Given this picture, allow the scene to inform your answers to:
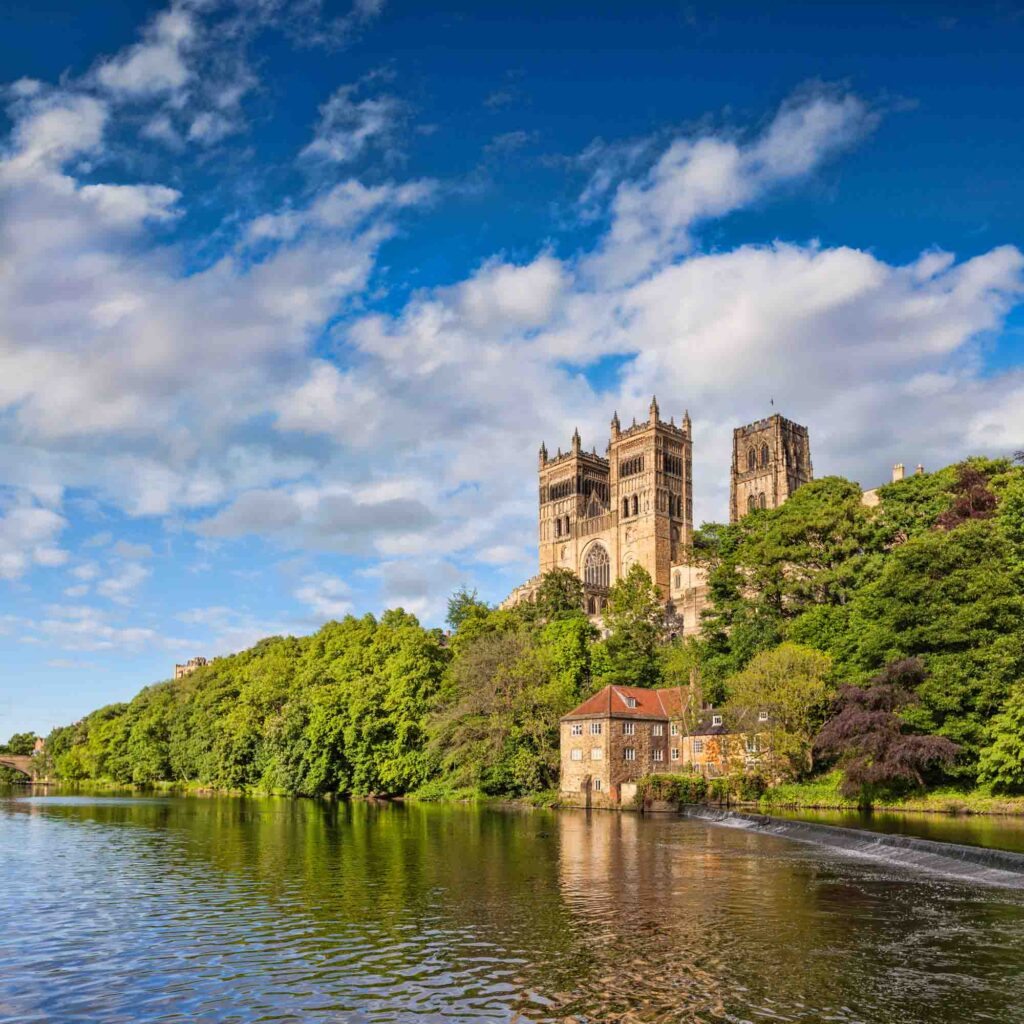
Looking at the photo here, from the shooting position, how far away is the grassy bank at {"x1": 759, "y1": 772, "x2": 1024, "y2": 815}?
47344mm

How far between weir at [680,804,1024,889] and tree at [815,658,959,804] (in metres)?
7.92

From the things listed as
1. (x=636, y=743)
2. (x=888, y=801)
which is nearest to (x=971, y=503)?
(x=888, y=801)

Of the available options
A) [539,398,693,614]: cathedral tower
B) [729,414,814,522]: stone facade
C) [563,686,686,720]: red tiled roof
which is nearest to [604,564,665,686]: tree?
[563,686,686,720]: red tiled roof

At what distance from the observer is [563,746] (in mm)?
60531

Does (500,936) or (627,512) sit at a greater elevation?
(627,512)

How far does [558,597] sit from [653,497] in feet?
178

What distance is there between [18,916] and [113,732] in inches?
4020

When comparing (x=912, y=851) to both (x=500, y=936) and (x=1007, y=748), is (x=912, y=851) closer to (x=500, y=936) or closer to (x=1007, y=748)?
(x=1007, y=748)

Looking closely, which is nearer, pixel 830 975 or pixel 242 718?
pixel 830 975

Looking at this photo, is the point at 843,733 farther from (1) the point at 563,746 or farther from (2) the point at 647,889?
(2) the point at 647,889

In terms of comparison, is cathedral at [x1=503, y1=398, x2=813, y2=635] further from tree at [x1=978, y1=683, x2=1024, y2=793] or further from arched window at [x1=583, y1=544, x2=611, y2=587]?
tree at [x1=978, y1=683, x2=1024, y2=793]

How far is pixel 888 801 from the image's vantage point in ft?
169

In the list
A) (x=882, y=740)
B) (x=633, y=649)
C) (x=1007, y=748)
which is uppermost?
(x=633, y=649)

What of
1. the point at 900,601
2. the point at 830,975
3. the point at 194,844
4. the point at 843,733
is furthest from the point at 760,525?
the point at 830,975
